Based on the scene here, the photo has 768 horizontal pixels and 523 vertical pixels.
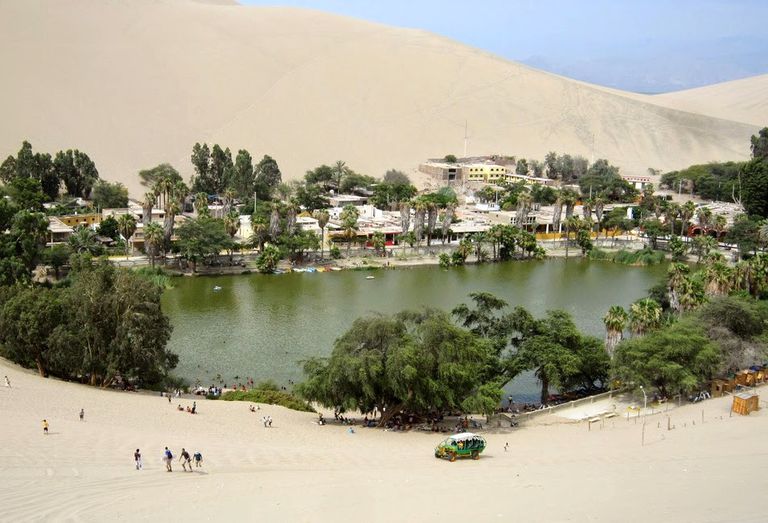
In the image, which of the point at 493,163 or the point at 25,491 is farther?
the point at 493,163

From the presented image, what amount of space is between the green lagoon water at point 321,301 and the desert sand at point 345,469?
724cm

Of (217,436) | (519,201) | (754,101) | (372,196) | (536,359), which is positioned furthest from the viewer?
(754,101)

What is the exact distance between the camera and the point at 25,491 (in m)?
15.8

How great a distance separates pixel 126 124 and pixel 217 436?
249 feet

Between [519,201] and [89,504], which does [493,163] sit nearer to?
[519,201]

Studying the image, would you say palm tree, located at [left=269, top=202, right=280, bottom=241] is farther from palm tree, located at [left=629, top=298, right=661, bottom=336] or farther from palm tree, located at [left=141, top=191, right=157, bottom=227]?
palm tree, located at [left=629, top=298, right=661, bottom=336]

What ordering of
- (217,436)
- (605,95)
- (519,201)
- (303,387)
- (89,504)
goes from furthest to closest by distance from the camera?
(605,95)
(519,201)
(303,387)
(217,436)
(89,504)

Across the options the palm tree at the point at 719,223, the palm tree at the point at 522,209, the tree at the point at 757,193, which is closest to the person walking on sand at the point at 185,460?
the palm tree at the point at 522,209

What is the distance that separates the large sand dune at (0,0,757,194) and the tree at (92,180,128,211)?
10445 mm

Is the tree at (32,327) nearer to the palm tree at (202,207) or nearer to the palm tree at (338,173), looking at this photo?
the palm tree at (202,207)

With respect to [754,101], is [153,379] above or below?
below

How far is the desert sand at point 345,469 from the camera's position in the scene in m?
15.6

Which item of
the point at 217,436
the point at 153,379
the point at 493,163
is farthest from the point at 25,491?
the point at 493,163

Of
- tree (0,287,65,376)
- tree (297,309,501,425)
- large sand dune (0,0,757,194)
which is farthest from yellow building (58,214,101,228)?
tree (297,309,501,425)
